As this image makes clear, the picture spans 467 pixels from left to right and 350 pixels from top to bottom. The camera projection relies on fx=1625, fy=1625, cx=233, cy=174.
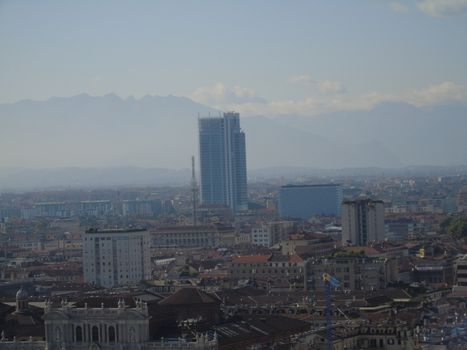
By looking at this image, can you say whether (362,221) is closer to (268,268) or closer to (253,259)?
(253,259)

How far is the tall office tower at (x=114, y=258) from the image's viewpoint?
63.7m

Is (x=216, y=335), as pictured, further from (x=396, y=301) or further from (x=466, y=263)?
(x=466, y=263)

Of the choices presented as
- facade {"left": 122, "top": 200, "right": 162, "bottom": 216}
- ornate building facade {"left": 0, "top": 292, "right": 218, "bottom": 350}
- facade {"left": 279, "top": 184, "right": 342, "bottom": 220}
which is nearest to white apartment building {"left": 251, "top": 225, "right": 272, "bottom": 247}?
facade {"left": 279, "top": 184, "right": 342, "bottom": 220}

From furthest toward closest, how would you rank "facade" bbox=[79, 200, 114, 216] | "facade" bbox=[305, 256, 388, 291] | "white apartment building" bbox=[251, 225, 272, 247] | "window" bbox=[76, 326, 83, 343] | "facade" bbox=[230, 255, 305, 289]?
"facade" bbox=[79, 200, 114, 216] → "white apartment building" bbox=[251, 225, 272, 247] → "facade" bbox=[230, 255, 305, 289] → "facade" bbox=[305, 256, 388, 291] → "window" bbox=[76, 326, 83, 343]

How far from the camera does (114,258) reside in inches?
2520

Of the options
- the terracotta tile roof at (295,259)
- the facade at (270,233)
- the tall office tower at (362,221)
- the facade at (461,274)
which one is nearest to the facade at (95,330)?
the facade at (461,274)

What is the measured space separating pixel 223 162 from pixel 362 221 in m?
82.2

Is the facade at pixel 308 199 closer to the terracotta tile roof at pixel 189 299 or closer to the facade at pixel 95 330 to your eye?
the terracotta tile roof at pixel 189 299

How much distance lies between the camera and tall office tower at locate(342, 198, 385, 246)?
75.2m

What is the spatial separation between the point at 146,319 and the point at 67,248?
58.3 meters

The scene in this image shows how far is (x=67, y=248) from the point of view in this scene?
91.6 metres

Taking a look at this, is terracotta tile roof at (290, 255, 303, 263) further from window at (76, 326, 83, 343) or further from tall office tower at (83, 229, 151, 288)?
window at (76, 326, 83, 343)

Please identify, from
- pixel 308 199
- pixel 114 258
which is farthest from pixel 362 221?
pixel 308 199

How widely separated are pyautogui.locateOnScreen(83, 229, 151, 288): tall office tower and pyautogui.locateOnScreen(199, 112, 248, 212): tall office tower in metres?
86.3
